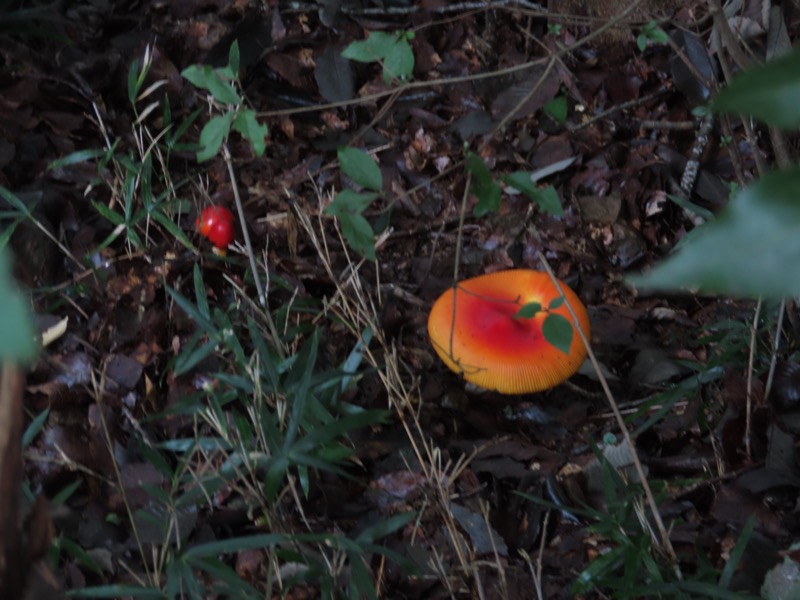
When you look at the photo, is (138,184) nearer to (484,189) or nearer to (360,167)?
(360,167)

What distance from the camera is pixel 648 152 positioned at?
2.92 m

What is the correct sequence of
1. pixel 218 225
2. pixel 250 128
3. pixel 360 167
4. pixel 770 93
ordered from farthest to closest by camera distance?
pixel 218 225 < pixel 250 128 < pixel 360 167 < pixel 770 93

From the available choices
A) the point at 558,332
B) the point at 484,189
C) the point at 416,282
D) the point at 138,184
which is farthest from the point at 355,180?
the point at 138,184

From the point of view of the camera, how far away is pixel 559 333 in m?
1.58

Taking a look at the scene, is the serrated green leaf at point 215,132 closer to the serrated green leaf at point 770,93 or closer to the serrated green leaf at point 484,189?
the serrated green leaf at point 484,189

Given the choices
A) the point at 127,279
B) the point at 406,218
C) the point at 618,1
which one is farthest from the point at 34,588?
the point at 618,1

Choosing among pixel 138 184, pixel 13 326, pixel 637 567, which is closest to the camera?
pixel 13 326

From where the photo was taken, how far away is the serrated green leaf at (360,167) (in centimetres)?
163

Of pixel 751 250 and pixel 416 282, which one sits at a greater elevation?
pixel 751 250

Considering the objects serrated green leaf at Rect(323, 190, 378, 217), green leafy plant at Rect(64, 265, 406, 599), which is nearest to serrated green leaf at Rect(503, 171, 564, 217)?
serrated green leaf at Rect(323, 190, 378, 217)

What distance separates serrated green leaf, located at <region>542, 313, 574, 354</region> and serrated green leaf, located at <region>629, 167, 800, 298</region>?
116 centimetres

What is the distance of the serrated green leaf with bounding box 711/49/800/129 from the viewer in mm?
427

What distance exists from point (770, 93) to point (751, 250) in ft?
0.35

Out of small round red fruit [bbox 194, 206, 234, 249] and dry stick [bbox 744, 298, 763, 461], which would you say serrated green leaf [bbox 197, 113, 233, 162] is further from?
dry stick [bbox 744, 298, 763, 461]
